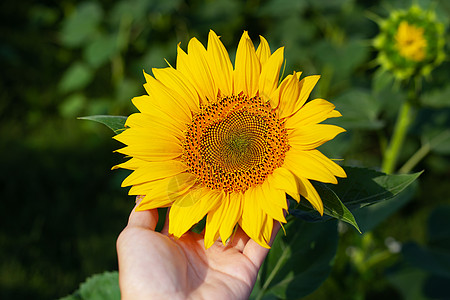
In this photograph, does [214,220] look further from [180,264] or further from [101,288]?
[101,288]

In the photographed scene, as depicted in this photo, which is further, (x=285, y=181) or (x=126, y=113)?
(x=126, y=113)

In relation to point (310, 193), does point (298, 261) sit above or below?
below

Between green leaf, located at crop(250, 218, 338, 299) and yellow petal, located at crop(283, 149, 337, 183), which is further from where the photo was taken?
green leaf, located at crop(250, 218, 338, 299)

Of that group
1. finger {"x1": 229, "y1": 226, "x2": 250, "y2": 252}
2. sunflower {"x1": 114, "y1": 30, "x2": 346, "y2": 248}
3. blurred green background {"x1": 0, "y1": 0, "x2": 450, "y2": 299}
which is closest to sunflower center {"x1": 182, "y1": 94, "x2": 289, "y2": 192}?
sunflower {"x1": 114, "y1": 30, "x2": 346, "y2": 248}

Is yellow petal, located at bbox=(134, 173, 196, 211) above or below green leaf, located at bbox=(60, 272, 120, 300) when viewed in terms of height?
above

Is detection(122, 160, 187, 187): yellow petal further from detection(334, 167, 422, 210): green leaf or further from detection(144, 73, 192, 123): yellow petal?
detection(334, 167, 422, 210): green leaf

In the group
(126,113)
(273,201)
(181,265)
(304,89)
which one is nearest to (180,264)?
(181,265)

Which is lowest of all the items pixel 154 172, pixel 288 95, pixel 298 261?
pixel 298 261
